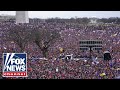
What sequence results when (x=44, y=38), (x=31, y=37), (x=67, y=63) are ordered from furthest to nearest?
1. (x=44, y=38)
2. (x=31, y=37)
3. (x=67, y=63)

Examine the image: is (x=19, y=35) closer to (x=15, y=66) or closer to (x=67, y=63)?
(x=67, y=63)

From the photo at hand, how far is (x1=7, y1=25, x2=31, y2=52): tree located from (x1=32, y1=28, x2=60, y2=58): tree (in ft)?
0.72

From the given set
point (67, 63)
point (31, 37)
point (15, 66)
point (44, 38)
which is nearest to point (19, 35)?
point (31, 37)

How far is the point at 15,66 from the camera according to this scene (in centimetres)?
816

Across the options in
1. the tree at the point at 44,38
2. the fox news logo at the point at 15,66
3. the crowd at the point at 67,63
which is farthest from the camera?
the tree at the point at 44,38

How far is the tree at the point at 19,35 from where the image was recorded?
10.3 metres

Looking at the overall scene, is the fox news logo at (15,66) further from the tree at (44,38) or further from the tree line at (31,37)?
the tree at (44,38)

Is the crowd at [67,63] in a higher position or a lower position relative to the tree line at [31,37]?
lower

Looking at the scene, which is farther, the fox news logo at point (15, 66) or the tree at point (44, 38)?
the tree at point (44, 38)

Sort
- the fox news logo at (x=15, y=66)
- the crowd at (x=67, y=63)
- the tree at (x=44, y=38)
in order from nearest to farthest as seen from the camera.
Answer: the fox news logo at (x=15, y=66), the crowd at (x=67, y=63), the tree at (x=44, y=38)

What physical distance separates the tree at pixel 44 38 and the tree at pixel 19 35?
0.22 m

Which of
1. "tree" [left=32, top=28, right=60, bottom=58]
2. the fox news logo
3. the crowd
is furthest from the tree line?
the fox news logo

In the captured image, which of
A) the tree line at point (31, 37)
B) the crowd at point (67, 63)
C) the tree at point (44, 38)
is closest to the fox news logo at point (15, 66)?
the crowd at point (67, 63)

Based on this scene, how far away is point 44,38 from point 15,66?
2718 mm
